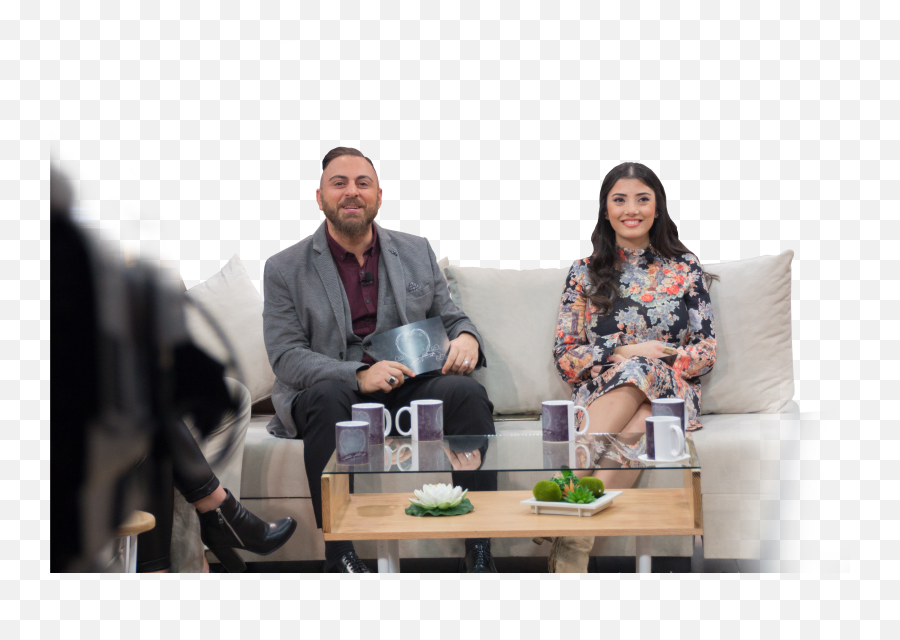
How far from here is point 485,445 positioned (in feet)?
7.48

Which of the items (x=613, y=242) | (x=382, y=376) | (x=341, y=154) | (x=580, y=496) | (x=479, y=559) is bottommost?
(x=479, y=559)

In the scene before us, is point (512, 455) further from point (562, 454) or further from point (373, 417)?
point (373, 417)

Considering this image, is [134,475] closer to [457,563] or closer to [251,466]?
[251,466]

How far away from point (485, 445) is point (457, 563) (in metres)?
0.49

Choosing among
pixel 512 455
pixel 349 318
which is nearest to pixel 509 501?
pixel 512 455

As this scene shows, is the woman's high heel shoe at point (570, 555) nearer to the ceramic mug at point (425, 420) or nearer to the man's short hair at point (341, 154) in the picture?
the ceramic mug at point (425, 420)

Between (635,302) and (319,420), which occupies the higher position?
(635,302)

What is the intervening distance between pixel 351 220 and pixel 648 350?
1.04m

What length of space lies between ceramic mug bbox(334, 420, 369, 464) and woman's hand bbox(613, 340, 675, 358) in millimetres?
1020

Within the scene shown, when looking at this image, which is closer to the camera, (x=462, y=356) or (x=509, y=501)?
(x=509, y=501)

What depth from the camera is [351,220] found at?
9.20ft

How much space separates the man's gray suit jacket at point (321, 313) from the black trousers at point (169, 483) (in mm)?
333

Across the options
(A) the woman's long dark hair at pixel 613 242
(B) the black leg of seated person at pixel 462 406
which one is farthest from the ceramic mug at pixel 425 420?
(A) the woman's long dark hair at pixel 613 242

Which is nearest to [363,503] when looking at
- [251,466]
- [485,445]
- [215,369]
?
[485,445]
